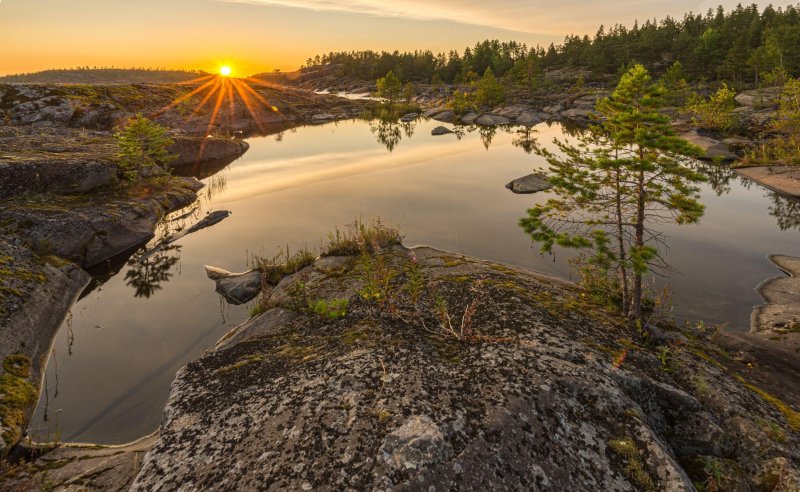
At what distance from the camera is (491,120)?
81812 mm

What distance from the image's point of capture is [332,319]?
1097 centimetres

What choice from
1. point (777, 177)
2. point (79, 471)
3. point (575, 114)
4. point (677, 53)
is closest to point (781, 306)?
point (79, 471)

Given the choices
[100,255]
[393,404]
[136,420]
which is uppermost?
[393,404]

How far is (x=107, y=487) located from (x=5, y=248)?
12832 mm

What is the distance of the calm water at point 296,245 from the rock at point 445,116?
147 ft

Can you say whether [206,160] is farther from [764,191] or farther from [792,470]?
[764,191]

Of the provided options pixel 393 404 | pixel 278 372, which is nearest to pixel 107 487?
pixel 278 372

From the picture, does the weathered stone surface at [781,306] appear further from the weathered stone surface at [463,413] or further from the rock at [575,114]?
the rock at [575,114]

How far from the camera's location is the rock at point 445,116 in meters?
91.8

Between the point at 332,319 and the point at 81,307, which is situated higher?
the point at 332,319

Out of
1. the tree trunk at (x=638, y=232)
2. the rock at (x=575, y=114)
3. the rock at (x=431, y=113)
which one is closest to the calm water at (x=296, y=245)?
the tree trunk at (x=638, y=232)

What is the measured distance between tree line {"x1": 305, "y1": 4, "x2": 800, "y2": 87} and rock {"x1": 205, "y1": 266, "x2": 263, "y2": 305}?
91.6 metres

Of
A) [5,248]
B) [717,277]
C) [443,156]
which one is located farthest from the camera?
[443,156]

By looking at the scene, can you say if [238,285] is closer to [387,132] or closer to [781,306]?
[781,306]
